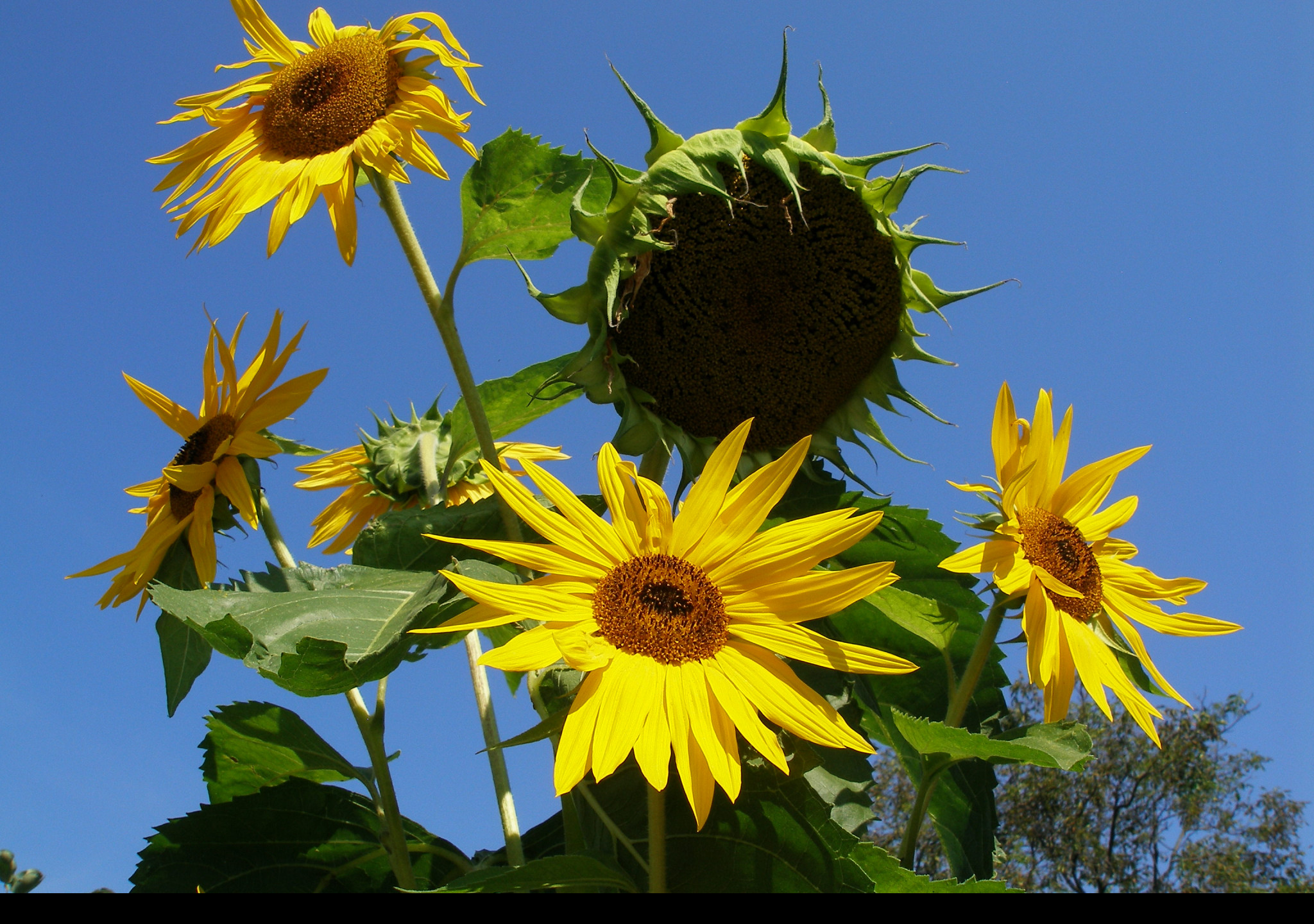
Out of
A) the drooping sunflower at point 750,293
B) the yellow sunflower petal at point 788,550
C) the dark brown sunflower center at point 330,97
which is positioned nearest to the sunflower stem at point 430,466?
the drooping sunflower at point 750,293

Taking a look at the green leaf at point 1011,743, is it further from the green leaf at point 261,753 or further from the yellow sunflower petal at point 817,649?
the green leaf at point 261,753

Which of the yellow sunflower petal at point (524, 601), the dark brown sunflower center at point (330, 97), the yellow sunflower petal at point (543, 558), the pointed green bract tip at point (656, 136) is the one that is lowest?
the yellow sunflower petal at point (524, 601)

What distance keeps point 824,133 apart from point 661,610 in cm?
90

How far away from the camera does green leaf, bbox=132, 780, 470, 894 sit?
66.9 inches

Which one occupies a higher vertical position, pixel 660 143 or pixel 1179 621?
pixel 660 143

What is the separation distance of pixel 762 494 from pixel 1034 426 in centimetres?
55

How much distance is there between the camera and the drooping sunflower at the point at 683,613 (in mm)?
1095

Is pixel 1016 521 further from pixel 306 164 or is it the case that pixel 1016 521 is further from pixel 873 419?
pixel 306 164

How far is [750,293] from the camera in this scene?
69.8 inches

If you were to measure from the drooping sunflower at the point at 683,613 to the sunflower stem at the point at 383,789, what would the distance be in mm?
546

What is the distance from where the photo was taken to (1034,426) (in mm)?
1577

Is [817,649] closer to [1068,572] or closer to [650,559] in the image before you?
[650,559]
